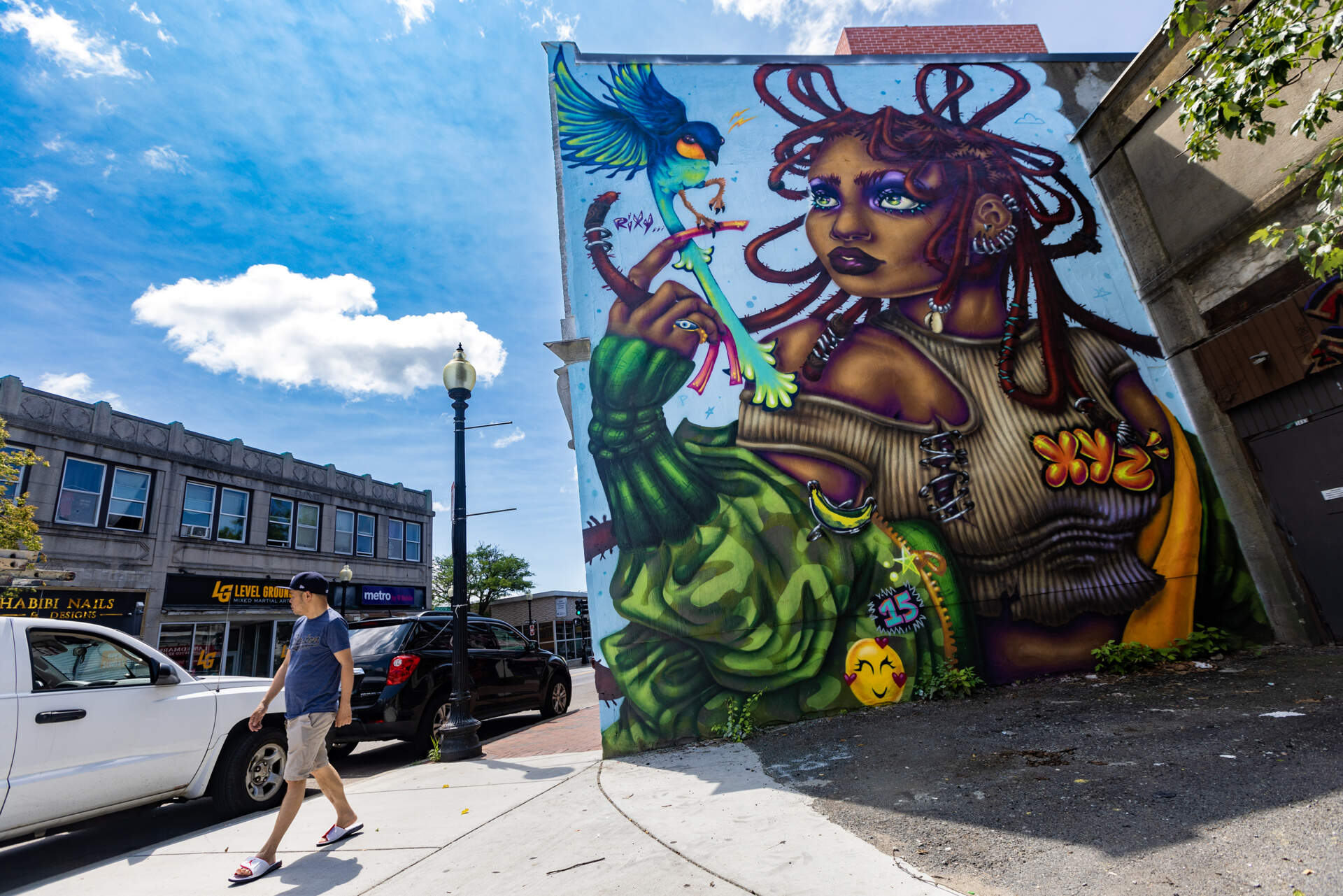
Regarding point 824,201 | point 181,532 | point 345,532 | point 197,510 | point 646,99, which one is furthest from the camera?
point 345,532

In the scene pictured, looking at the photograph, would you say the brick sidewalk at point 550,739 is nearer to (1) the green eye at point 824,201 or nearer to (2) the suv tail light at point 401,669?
(2) the suv tail light at point 401,669

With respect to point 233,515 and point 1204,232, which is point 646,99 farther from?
point 233,515

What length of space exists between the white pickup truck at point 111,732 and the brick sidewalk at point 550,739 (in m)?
2.36

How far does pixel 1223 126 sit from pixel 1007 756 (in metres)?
4.73

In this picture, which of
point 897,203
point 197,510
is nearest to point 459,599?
point 897,203

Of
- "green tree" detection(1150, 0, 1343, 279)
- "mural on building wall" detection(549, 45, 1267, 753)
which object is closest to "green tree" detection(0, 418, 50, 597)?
"mural on building wall" detection(549, 45, 1267, 753)

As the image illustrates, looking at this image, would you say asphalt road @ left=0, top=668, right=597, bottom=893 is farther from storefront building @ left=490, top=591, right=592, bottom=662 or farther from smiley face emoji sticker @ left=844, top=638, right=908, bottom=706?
storefront building @ left=490, top=591, right=592, bottom=662

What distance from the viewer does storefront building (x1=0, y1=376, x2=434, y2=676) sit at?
17.1 metres

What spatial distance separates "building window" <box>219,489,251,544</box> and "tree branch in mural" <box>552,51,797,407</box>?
65.2 feet

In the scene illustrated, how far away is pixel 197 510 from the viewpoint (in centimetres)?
2070

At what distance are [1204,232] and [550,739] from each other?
975 cm

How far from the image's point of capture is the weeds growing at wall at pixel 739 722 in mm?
6188

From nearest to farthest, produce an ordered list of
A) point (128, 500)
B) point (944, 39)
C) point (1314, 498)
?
point (1314, 498) < point (944, 39) < point (128, 500)

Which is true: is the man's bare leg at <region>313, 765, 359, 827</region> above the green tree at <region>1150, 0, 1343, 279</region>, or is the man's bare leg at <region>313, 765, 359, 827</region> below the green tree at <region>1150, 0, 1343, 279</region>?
below
